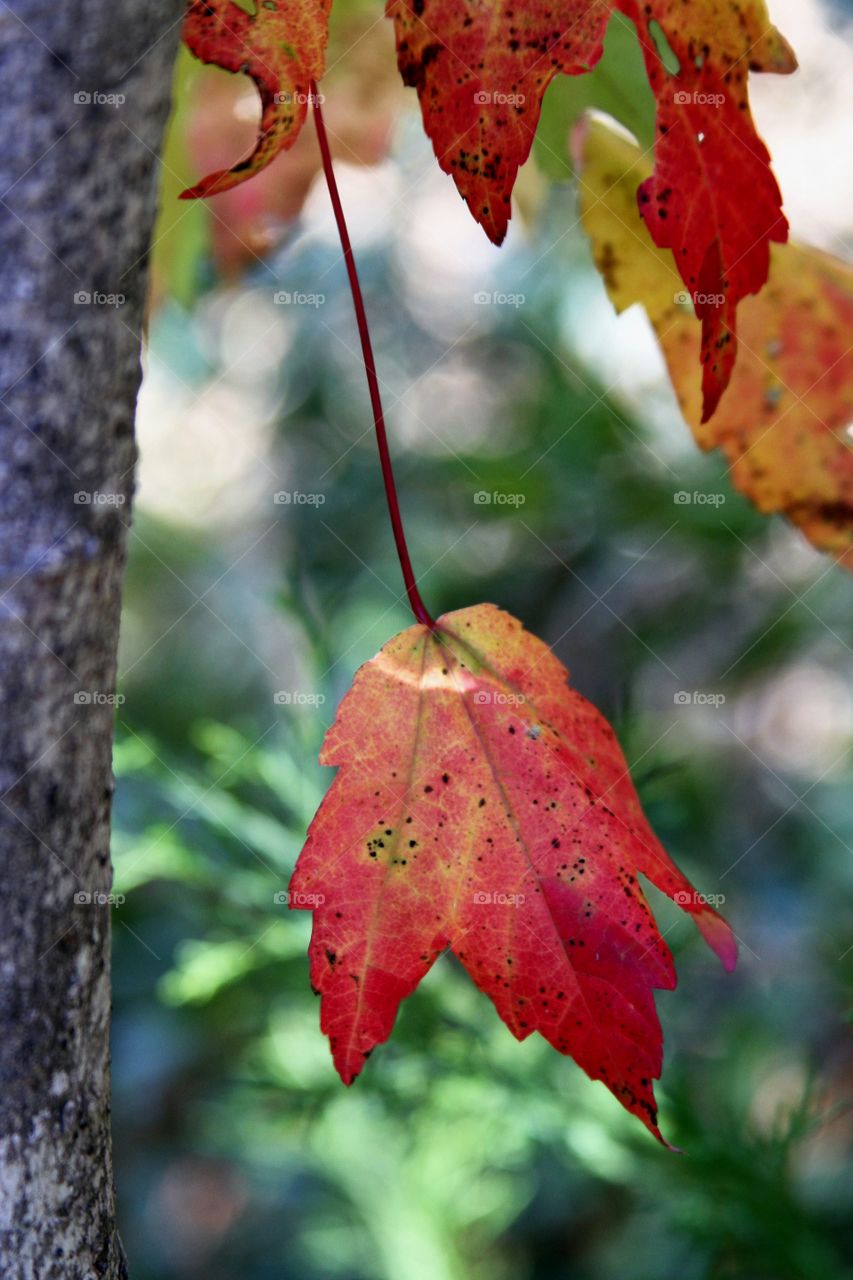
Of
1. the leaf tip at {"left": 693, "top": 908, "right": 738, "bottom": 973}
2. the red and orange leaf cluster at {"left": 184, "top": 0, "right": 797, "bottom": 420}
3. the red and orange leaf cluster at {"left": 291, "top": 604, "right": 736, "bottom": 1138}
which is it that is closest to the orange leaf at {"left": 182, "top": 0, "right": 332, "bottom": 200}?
the red and orange leaf cluster at {"left": 184, "top": 0, "right": 797, "bottom": 420}

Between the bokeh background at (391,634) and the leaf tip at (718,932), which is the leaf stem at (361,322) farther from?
the bokeh background at (391,634)

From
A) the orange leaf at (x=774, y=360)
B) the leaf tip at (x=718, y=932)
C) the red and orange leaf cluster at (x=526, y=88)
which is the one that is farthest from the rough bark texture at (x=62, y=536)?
the orange leaf at (x=774, y=360)

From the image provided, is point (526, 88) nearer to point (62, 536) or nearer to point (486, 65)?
point (486, 65)

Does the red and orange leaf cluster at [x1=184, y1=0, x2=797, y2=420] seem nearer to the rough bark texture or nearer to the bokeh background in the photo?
the rough bark texture

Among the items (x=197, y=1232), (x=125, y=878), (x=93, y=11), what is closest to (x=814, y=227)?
(x=125, y=878)

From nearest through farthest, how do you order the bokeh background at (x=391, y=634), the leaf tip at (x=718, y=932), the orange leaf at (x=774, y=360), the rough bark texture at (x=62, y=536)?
the rough bark texture at (x=62, y=536), the leaf tip at (x=718, y=932), the orange leaf at (x=774, y=360), the bokeh background at (x=391, y=634)

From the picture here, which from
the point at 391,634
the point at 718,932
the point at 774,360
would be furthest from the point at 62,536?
the point at 391,634

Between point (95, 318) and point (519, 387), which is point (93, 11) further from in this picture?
point (519, 387)
